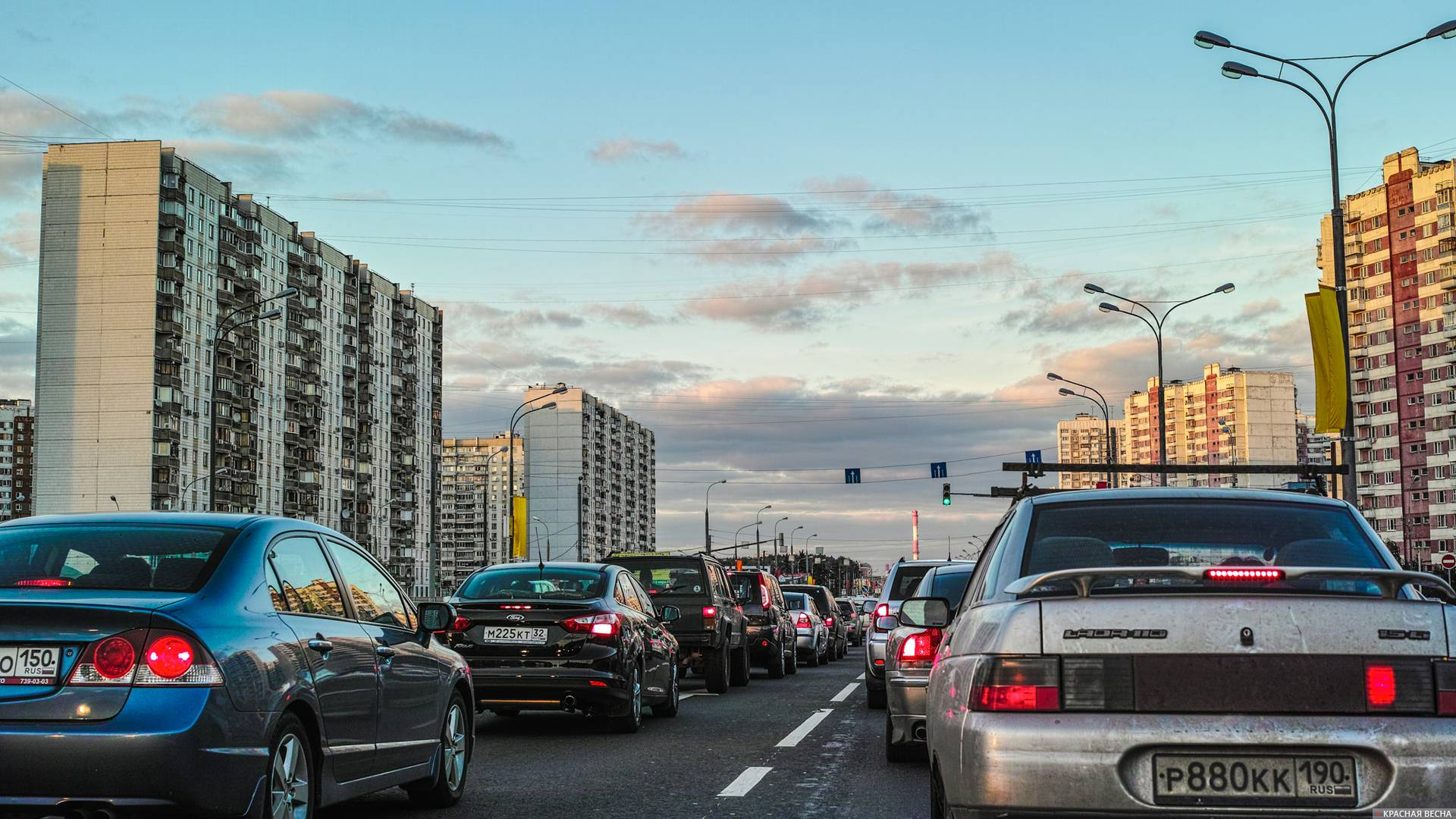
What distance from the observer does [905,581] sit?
18.2 m

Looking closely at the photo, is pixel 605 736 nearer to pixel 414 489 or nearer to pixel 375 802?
pixel 375 802

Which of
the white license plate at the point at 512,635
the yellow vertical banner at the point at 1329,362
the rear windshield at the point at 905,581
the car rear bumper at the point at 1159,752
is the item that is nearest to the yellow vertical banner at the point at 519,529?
the yellow vertical banner at the point at 1329,362

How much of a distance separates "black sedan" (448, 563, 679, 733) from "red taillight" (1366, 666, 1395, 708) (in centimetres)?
948

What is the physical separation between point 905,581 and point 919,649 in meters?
7.02

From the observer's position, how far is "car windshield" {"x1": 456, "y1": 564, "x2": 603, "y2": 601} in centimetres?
1412

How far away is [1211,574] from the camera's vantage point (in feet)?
16.6

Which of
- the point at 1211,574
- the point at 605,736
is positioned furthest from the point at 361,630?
the point at 605,736

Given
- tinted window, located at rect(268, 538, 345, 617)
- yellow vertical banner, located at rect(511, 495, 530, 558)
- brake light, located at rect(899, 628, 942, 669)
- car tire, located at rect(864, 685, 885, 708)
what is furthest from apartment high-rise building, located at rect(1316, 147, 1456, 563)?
tinted window, located at rect(268, 538, 345, 617)

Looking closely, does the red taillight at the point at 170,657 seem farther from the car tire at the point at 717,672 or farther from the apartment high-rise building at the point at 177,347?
the apartment high-rise building at the point at 177,347

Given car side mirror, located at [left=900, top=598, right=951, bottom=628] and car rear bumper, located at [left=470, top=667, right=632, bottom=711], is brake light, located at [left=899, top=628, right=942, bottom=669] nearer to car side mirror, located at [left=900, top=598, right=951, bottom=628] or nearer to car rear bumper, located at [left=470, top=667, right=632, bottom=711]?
car rear bumper, located at [left=470, top=667, right=632, bottom=711]

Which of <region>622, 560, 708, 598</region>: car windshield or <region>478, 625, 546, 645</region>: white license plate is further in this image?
<region>622, 560, 708, 598</region>: car windshield

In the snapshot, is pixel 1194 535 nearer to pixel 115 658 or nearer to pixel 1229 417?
pixel 115 658

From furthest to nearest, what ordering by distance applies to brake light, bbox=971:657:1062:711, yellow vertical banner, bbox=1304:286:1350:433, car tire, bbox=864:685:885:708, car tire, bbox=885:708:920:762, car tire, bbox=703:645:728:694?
yellow vertical banner, bbox=1304:286:1350:433 < car tire, bbox=703:645:728:694 < car tire, bbox=864:685:885:708 < car tire, bbox=885:708:920:762 < brake light, bbox=971:657:1062:711

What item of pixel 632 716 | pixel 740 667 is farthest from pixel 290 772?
pixel 740 667
